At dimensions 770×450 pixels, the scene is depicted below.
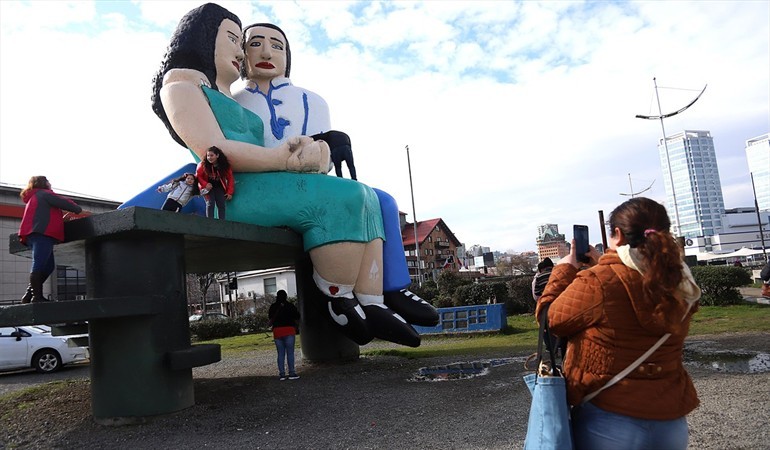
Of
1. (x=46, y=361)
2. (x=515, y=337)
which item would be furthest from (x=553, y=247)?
(x=46, y=361)

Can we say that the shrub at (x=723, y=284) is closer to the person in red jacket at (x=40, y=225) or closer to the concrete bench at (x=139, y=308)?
the concrete bench at (x=139, y=308)

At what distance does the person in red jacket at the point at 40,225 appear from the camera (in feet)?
17.7

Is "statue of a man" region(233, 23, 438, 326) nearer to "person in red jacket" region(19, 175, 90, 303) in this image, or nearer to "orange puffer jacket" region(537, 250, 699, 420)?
"person in red jacket" region(19, 175, 90, 303)

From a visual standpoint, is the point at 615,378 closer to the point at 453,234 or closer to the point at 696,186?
the point at 453,234

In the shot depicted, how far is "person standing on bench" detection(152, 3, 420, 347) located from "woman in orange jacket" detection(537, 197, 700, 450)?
166 inches

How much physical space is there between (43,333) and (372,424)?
10.9 m

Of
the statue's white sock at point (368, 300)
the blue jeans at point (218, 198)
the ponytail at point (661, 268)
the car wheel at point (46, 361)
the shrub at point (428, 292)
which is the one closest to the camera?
the ponytail at point (661, 268)

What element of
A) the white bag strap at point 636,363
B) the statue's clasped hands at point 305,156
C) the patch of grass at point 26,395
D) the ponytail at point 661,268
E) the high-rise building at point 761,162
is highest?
the high-rise building at point 761,162

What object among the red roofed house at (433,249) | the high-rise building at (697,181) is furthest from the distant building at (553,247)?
the high-rise building at (697,181)

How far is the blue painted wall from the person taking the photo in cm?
1488

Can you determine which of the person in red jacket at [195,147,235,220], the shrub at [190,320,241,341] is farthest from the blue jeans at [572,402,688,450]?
the shrub at [190,320,241,341]

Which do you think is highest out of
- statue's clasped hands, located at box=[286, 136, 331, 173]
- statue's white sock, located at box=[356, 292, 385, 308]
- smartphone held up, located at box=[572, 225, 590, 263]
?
statue's clasped hands, located at box=[286, 136, 331, 173]

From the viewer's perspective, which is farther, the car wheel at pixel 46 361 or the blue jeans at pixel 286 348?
the car wheel at pixel 46 361

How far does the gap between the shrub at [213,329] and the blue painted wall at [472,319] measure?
839cm
